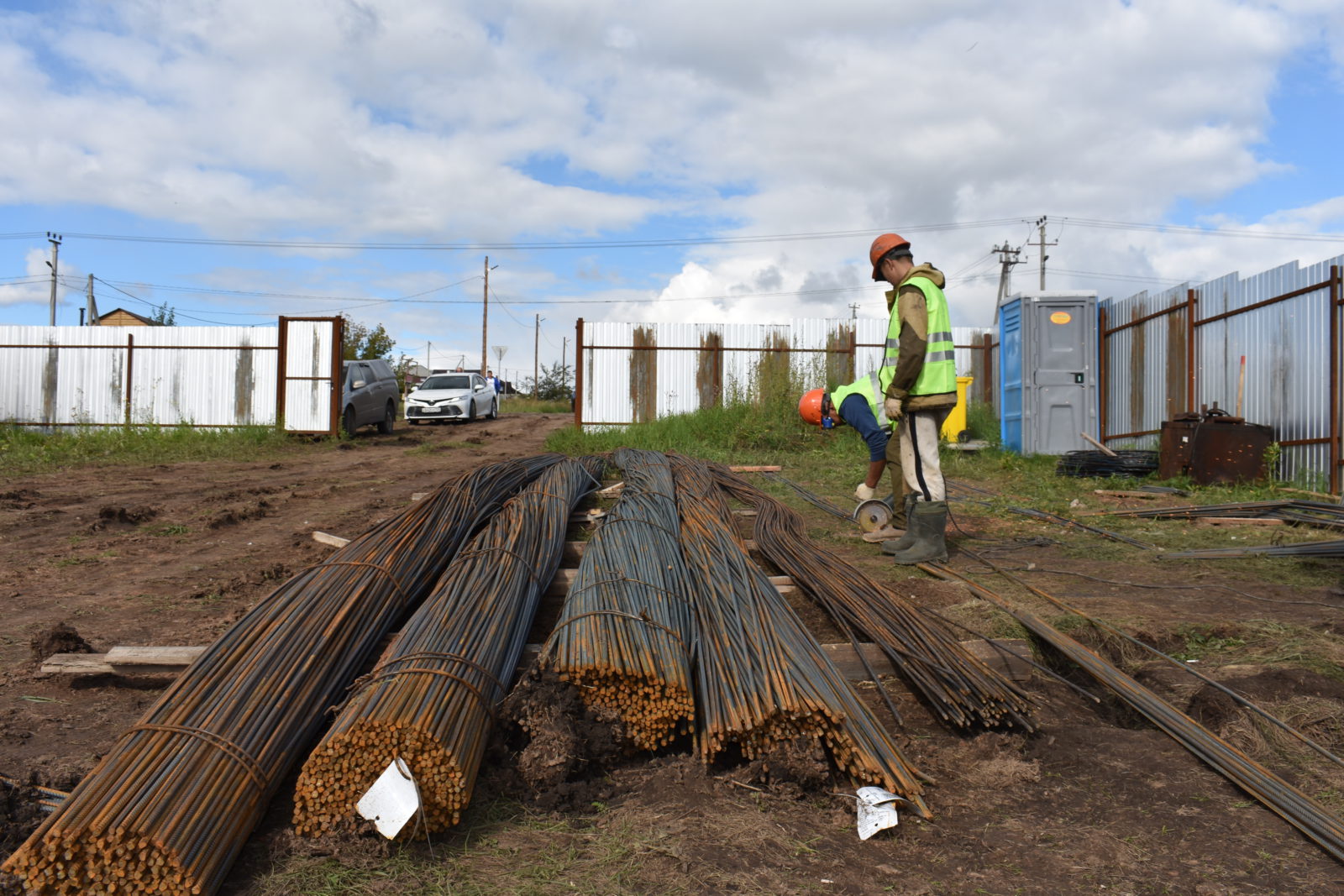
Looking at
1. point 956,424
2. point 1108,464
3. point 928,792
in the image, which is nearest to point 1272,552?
point 928,792

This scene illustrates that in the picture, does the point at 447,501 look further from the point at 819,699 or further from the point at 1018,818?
the point at 1018,818

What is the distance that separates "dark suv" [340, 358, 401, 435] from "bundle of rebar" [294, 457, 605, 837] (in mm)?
13727

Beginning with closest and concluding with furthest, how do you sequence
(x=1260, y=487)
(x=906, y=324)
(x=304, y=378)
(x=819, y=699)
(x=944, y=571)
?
(x=819, y=699) → (x=944, y=571) → (x=906, y=324) → (x=1260, y=487) → (x=304, y=378)

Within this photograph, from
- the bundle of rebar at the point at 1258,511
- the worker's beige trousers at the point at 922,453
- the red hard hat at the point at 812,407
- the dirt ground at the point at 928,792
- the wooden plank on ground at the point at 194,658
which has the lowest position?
the dirt ground at the point at 928,792

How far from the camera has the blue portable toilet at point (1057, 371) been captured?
1161 centimetres

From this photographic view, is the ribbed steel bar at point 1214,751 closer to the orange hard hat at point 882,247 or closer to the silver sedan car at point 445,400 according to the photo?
the orange hard hat at point 882,247

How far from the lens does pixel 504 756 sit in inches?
95.8

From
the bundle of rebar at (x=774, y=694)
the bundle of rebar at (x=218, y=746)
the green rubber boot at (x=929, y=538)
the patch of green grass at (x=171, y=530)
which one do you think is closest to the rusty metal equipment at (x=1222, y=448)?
the green rubber boot at (x=929, y=538)

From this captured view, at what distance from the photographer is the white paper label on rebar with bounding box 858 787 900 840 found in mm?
2168

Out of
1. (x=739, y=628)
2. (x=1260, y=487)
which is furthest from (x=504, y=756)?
(x=1260, y=487)

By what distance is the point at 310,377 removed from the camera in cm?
1534

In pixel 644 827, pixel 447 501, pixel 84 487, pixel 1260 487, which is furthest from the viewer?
pixel 84 487

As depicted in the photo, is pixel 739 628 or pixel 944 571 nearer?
pixel 739 628

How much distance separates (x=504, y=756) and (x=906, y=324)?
3.56 metres
